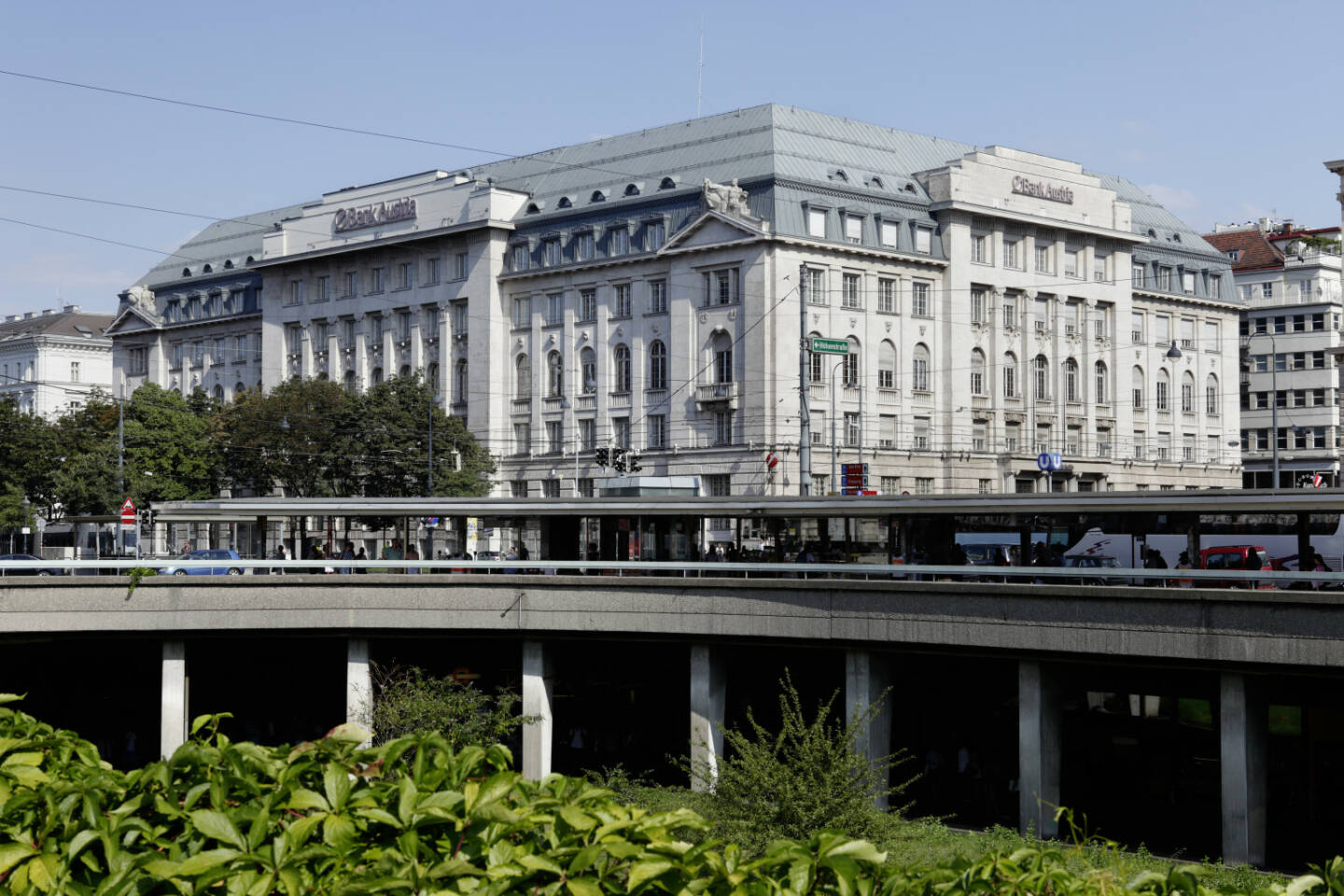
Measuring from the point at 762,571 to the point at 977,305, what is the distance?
59.4m

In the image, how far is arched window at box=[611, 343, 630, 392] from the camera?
90000 millimetres

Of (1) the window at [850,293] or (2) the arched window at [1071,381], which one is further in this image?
(2) the arched window at [1071,381]

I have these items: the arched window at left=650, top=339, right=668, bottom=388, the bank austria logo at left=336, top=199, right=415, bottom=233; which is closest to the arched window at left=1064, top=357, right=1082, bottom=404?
the arched window at left=650, top=339, right=668, bottom=388

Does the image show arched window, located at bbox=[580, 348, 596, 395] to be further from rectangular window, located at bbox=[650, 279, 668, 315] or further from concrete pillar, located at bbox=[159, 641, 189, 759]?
concrete pillar, located at bbox=[159, 641, 189, 759]

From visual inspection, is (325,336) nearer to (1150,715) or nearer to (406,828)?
(1150,715)

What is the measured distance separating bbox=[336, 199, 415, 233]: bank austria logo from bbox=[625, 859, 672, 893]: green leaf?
314 ft

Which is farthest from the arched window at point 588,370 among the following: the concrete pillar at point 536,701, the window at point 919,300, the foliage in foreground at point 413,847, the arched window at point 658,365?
the foliage in foreground at point 413,847

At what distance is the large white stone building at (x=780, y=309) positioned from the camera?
276 feet

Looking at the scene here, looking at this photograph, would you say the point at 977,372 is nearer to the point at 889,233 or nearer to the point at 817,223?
the point at 889,233

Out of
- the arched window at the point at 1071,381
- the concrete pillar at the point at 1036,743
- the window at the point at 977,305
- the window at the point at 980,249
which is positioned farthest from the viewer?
the arched window at the point at 1071,381

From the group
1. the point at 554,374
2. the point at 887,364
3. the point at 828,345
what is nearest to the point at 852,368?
the point at 887,364

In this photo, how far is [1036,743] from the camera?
31188mm

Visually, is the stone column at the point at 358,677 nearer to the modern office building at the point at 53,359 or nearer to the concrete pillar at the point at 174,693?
the concrete pillar at the point at 174,693

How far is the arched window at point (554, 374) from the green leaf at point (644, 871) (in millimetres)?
88316
